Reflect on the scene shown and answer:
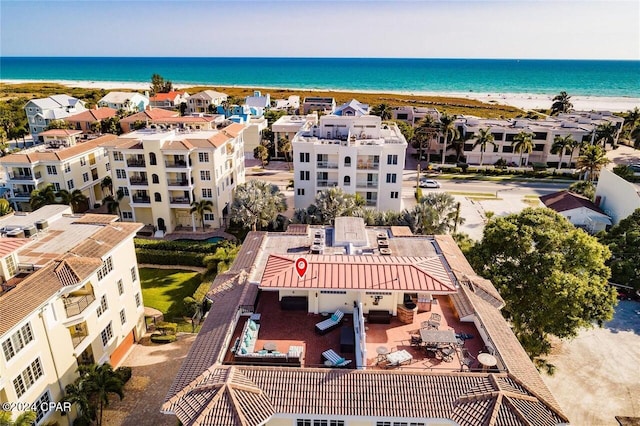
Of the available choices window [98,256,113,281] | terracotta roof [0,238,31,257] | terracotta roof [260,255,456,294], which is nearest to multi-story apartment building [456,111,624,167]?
terracotta roof [260,255,456,294]

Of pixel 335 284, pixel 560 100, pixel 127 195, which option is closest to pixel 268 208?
pixel 127 195

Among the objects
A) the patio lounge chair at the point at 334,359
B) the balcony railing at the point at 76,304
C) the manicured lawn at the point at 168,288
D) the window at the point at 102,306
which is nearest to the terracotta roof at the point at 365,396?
the patio lounge chair at the point at 334,359

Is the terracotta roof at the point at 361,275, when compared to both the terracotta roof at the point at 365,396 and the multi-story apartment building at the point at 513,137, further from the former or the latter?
the multi-story apartment building at the point at 513,137

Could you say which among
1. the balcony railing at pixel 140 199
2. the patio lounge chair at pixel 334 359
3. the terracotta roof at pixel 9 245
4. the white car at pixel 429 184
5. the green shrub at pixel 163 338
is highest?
the terracotta roof at pixel 9 245

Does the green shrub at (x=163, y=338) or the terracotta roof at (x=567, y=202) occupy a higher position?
the terracotta roof at (x=567, y=202)

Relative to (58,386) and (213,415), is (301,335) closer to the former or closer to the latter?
(213,415)

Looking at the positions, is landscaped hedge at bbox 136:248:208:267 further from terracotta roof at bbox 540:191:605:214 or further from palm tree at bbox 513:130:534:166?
palm tree at bbox 513:130:534:166

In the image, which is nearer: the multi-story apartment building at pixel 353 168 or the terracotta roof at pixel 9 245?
the terracotta roof at pixel 9 245
